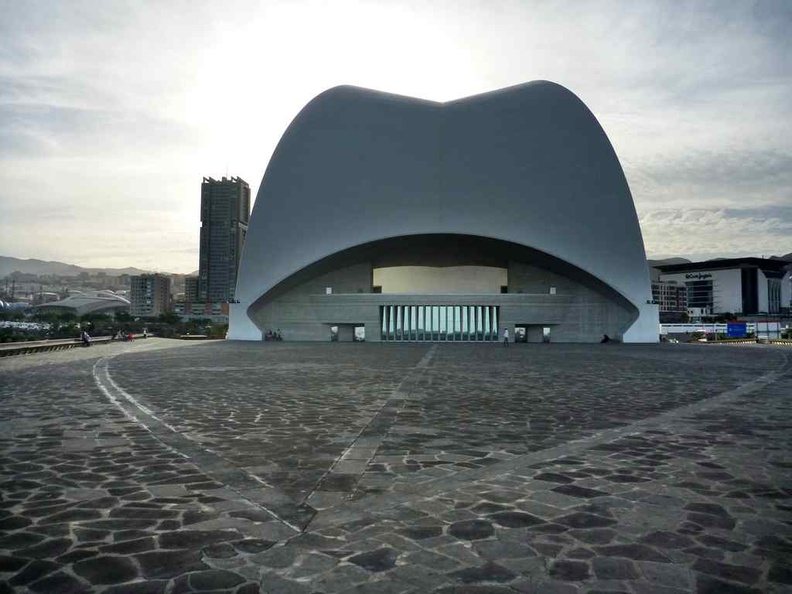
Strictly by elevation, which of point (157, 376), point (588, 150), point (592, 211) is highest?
point (588, 150)

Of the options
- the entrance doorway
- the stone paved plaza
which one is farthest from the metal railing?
the entrance doorway

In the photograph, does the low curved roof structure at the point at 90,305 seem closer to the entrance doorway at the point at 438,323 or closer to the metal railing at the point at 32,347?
the metal railing at the point at 32,347

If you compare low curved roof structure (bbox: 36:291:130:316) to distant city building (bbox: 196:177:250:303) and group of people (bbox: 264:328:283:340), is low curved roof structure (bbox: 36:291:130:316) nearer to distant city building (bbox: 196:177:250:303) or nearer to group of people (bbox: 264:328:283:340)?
distant city building (bbox: 196:177:250:303)

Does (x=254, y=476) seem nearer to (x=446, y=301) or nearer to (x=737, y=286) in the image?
(x=446, y=301)

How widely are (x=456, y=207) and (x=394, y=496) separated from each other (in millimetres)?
39280

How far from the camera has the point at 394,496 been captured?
181 inches

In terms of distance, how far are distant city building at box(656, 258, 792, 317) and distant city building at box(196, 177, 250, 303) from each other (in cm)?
14248

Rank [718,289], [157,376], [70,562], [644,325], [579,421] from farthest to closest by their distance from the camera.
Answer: [718,289]
[644,325]
[157,376]
[579,421]
[70,562]

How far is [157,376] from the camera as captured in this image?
1487 cm

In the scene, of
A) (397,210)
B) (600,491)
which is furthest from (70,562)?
(397,210)

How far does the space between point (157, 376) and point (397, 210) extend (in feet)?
99.4

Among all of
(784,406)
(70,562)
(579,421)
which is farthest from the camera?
(784,406)

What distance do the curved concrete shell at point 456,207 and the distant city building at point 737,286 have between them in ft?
448

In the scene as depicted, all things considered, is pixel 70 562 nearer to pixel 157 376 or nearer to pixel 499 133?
pixel 157 376
